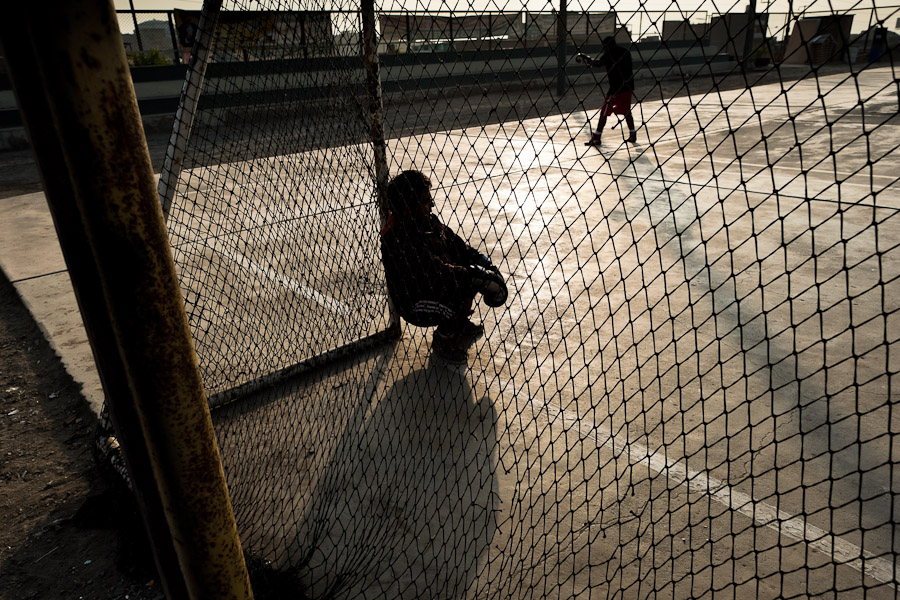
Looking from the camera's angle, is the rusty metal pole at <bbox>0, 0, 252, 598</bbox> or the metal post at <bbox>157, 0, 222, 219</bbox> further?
the metal post at <bbox>157, 0, 222, 219</bbox>

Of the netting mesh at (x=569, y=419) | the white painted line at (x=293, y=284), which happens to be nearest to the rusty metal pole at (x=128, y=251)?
the netting mesh at (x=569, y=419)

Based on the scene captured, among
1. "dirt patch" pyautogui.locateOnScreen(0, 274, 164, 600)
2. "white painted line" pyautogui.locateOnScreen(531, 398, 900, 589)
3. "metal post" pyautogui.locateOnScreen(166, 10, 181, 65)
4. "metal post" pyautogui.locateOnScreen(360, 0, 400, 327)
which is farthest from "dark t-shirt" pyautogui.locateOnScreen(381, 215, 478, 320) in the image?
"metal post" pyautogui.locateOnScreen(166, 10, 181, 65)

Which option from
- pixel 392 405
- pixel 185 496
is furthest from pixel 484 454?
pixel 185 496

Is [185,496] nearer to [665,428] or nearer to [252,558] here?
[252,558]

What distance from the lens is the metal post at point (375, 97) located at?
130 inches

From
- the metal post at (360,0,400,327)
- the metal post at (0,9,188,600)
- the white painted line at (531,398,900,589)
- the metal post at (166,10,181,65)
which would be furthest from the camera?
the metal post at (166,10,181,65)

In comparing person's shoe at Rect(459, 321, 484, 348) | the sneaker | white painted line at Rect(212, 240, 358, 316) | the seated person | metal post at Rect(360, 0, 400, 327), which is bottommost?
white painted line at Rect(212, 240, 358, 316)

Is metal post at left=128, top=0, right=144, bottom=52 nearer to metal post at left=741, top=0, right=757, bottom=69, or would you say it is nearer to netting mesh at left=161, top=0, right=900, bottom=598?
netting mesh at left=161, top=0, right=900, bottom=598

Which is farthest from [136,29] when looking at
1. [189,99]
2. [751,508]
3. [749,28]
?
[751,508]

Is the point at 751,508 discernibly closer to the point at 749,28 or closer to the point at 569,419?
the point at 569,419

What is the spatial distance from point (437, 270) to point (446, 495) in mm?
1191

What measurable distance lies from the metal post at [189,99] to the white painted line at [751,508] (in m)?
1.91

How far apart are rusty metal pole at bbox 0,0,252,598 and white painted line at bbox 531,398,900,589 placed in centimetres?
166

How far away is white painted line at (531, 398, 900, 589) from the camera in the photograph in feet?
7.14
